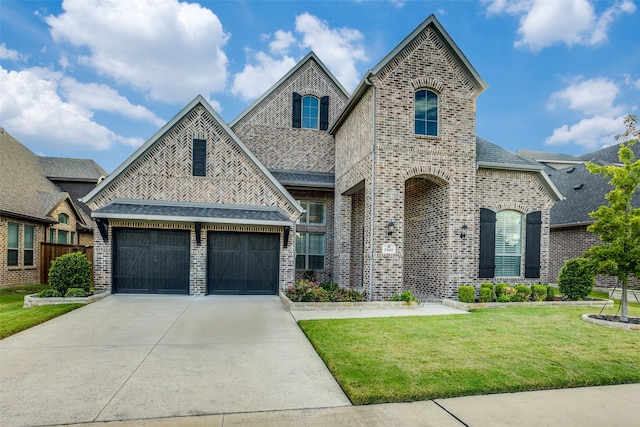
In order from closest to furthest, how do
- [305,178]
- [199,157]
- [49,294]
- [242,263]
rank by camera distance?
1. [49,294]
2. [199,157]
3. [242,263]
4. [305,178]

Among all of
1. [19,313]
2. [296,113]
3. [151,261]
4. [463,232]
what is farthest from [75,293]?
[463,232]

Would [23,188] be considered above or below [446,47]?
below

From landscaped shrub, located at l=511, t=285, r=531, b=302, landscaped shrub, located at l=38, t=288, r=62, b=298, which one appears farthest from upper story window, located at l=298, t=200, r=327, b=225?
landscaped shrub, located at l=38, t=288, r=62, b=298

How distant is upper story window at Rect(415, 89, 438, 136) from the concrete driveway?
763 cm

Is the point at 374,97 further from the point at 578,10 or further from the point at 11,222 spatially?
the point at 11,222

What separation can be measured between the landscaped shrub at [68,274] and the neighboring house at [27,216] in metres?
4.99

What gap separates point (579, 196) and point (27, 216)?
85.6ft

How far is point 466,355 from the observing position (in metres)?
5.67

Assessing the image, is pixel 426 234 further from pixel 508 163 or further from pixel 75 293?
pixel 75 293

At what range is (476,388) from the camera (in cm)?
435

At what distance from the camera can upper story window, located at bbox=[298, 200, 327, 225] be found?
625 inches

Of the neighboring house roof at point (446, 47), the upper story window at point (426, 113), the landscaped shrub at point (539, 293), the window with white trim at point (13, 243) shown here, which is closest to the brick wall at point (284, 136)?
the neighboring house roof at point (446, 47)

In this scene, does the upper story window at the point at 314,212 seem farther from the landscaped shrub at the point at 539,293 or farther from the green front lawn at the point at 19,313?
the green front lawn at the point at 19,313

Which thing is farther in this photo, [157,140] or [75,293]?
[157,140]
